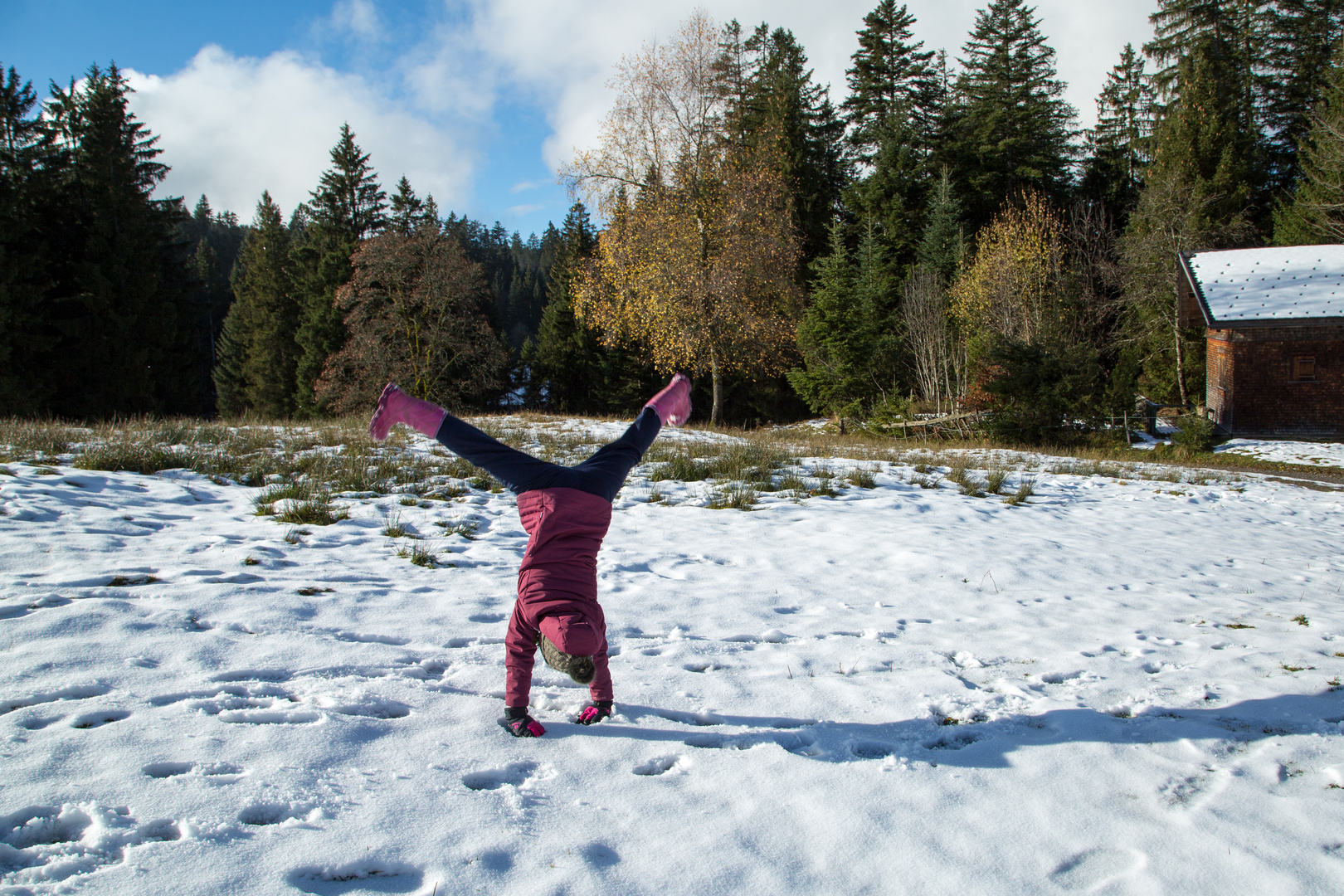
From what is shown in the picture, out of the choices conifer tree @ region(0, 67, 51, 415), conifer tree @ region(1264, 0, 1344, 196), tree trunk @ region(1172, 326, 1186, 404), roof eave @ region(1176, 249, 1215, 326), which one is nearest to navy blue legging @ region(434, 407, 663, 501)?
roof eave @ region(1176, 249, 1215, 326)

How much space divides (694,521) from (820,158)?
36565 millimetres

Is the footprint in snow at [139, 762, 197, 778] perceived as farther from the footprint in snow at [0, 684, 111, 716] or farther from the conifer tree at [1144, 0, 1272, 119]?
the conifer tree at [1144, 0, 1272, 119]

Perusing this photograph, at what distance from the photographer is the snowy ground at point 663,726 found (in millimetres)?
2137

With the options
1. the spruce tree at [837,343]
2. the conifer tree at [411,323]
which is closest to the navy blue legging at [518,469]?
the spruce tree at [837,343]

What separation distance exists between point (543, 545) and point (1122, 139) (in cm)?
4952

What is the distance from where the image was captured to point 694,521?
24.0ft

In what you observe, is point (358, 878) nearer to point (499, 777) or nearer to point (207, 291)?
point (499, 777)

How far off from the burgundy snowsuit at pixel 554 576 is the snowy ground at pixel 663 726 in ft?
1.25

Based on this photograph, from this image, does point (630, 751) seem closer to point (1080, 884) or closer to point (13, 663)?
point (1080, 884)

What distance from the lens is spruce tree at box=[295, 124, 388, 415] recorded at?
120ft

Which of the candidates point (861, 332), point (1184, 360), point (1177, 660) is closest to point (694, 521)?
point (1177, 660)

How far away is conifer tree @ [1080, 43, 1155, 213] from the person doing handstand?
4358 centimetres

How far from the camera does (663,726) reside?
3102 mm

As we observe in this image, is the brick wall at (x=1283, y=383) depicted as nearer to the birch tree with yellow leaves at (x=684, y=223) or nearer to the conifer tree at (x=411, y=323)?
the birch tree with yellow leaves at (x=684, y=223)
